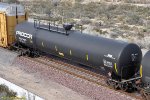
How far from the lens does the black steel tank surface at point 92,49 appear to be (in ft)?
57.8

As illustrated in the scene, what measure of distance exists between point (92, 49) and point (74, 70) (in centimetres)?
381

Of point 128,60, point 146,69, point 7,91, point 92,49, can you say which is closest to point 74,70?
point 92,49

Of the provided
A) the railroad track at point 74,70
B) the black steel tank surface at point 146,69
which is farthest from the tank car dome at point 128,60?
the black steel tank surface at point 146,69

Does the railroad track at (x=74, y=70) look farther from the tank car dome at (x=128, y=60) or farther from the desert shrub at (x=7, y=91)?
the desert shrub at (x=7, y=91)

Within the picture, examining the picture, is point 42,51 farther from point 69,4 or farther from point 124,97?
point 69,4

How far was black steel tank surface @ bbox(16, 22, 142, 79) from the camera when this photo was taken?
17.6 meters

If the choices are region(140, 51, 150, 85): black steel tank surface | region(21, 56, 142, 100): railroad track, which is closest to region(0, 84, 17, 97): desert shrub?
region(21, 56, 142, 100): railroad track

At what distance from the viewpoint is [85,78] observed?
20.2 metres

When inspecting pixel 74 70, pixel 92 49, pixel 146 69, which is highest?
pixel 92 49

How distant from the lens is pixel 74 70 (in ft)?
73.5

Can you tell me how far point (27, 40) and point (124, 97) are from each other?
1098cm

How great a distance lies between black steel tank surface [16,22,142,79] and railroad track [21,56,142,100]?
1.02 m

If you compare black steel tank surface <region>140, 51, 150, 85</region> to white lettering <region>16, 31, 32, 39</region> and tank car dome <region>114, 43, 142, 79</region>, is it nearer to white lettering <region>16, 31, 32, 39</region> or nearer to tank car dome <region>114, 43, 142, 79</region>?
tank car dome <region>114, 43, 142, 79</region>

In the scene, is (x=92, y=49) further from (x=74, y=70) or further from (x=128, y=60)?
(x=74, y=70)
